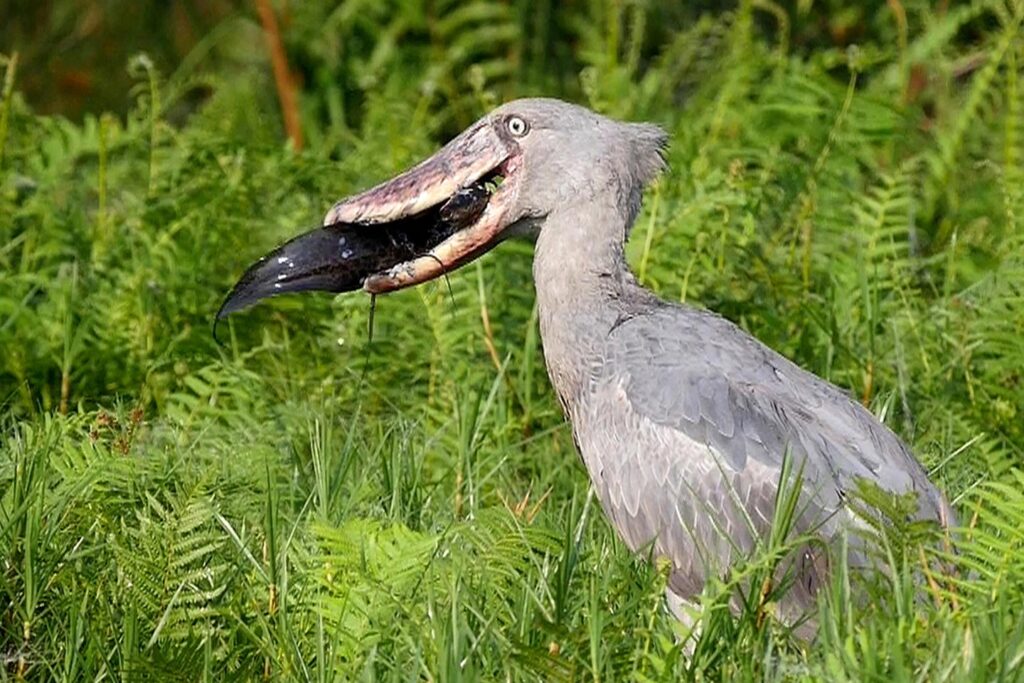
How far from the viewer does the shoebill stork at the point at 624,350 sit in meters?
5.45

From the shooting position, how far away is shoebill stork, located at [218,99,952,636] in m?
5.45

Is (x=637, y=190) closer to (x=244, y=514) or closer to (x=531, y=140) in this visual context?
(x=531, y=140)

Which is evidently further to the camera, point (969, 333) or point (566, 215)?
point (969, 333)

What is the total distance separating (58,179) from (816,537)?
15.6 ft

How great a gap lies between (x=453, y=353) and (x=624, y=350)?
1.54 metres

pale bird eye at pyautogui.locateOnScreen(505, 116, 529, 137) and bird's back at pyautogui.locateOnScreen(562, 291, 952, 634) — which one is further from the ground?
pale bird eye at pyautogui.locateOnScreen(505, 116, 529, 137)

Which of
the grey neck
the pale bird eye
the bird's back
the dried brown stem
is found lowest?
the dried brown stem

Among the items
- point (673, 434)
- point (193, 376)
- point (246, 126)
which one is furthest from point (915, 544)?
point (246, 126)

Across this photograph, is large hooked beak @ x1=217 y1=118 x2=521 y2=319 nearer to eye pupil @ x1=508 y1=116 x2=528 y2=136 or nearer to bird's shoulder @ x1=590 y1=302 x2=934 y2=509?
eye pupil @ x1=508 y1=116 x2=528 y2=136

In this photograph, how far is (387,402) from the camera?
7156 millimetres

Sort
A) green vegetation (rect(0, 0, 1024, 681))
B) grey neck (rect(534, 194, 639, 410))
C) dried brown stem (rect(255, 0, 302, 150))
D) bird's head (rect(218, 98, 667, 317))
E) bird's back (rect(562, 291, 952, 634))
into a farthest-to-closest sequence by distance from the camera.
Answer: dried brown stem (rect(255, 0, 302, 150))
bird's head (rect(218, 98, 667, 317))
grey neck (rect(534, 194, 639, 410))
bird's back (rect(562, 291, 952, 634))
green vegetation (rect(0, 0, 1024, 681))

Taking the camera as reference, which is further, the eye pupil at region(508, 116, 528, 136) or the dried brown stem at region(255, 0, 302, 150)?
the dried brown stem at region(255, 0, 302, 150)

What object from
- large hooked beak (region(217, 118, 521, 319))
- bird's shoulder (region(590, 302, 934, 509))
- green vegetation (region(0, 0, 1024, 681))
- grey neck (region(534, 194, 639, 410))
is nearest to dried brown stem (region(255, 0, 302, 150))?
green vegetation (region(0, 0, 1024, 681))

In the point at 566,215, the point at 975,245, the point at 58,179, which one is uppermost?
the point at 566,215
